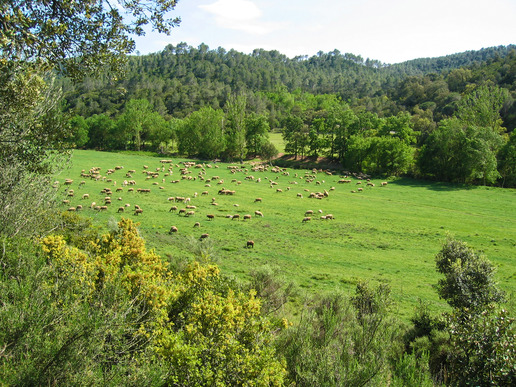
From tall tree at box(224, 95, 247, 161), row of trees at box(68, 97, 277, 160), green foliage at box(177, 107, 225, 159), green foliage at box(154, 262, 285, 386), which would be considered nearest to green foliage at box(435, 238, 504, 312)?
green foliage at box(154, 262, 285, 386)

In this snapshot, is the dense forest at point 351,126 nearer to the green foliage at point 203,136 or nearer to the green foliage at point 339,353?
the green foliage at point 203,136

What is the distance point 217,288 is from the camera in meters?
10.2

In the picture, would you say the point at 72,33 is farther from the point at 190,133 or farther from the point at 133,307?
the point at 190,133

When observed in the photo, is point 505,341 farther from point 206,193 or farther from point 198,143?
point 198,143

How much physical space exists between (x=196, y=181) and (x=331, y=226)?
24386mm

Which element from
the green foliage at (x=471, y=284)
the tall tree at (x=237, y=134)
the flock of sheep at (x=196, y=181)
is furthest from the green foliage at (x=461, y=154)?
the green foliage at (x=471, y=284)

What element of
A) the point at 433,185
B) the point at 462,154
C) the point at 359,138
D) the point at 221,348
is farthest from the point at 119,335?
the point at 359,138

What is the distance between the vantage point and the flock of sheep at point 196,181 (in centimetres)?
3266

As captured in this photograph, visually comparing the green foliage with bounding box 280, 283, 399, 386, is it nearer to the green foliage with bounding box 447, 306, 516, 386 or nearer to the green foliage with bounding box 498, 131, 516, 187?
the green foliage with bounding box 447, 306, 516, 386

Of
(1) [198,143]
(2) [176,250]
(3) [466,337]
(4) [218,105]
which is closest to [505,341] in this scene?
(3) [466,337]

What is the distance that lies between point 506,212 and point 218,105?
10270 cm

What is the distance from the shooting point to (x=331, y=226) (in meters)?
31.8

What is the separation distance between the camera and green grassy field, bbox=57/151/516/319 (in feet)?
69.2

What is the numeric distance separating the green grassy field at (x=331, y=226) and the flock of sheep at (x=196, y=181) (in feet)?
1.17
